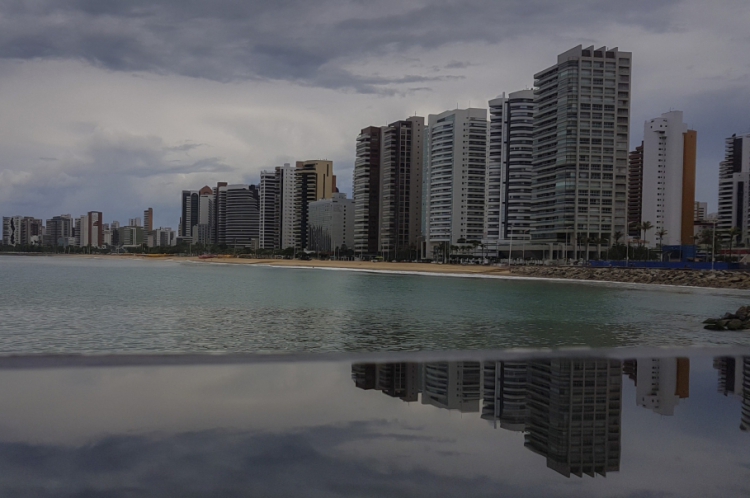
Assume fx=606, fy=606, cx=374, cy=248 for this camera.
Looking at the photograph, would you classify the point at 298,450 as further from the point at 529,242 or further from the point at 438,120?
the point at 438,120

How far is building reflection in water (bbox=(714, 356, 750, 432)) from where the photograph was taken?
8500 mm

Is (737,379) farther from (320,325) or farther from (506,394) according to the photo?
(320,325)

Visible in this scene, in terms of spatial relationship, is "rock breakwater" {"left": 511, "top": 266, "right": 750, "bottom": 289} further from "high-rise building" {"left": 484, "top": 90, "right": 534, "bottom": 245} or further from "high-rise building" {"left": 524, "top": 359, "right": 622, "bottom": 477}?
"high-rise building" {"left": 484, "top": 90, "right": 534, "bottom": 245}

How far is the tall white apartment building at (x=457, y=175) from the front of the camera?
17925 cm

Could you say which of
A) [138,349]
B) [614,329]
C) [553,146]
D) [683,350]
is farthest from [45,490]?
[553,146]

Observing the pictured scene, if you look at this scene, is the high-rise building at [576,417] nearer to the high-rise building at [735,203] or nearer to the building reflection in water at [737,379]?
the building reflection in water at [737,379]

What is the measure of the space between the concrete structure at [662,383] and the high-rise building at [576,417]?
14.8 inches

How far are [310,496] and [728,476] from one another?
13.4 feet

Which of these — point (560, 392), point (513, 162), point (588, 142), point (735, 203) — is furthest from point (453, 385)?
point (735, 203)

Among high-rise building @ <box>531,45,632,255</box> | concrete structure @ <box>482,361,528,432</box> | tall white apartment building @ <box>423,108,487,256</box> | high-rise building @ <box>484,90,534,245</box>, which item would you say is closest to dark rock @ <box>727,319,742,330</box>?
concrete structure @ <box>482,361,528,432</box>

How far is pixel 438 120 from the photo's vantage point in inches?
7333

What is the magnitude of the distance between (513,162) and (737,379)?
156 m

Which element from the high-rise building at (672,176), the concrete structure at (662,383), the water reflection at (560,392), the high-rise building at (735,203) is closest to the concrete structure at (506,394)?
the water reflection at (560,392)

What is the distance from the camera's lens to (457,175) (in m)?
181
